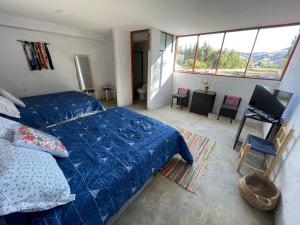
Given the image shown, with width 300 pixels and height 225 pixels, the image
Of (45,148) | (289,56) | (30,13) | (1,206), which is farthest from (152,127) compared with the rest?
(289,56)

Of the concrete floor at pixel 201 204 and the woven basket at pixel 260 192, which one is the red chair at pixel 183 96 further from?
the woven basket at pixel 260 192

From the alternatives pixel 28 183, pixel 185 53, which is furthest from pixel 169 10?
pixel 28 183

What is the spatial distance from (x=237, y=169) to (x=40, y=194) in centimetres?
234

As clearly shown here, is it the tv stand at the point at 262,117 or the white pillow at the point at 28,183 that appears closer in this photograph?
the white pillow at the point at 28,183

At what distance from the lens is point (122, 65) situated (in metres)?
4.08

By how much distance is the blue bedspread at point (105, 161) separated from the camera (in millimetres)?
914

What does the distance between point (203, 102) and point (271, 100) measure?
5.88ft

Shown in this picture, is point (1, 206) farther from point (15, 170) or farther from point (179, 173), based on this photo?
point (179, 173)

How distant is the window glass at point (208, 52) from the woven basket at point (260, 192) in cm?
314

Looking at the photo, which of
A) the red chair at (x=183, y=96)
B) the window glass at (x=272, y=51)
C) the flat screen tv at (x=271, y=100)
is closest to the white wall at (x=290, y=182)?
the flat screen tv at (x=271, y=100)

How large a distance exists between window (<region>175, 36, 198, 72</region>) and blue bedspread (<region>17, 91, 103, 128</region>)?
311cm

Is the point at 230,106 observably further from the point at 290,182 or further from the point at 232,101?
the point at 290,182

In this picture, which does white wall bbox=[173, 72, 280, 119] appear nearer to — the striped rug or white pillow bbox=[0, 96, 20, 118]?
the striped rug

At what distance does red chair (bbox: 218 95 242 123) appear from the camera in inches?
139
